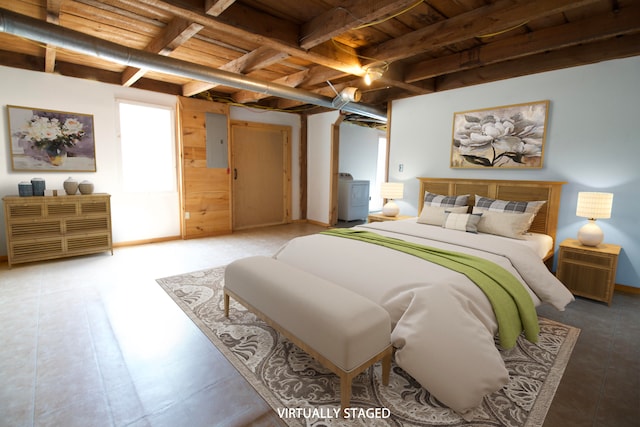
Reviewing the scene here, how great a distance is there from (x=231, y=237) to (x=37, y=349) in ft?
11.3

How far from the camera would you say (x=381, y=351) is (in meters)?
1.71

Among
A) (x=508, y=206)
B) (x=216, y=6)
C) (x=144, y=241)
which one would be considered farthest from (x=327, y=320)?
(x=144, y=241)

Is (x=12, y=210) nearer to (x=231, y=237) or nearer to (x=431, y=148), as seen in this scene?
(x=231, y=237)

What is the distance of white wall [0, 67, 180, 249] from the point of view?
3867mm

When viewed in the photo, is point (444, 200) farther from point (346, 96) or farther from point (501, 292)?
point (501, 292)

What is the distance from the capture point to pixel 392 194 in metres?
4.73

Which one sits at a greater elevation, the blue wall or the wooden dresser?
the blue wall

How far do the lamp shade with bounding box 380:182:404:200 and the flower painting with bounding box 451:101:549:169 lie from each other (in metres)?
0.79

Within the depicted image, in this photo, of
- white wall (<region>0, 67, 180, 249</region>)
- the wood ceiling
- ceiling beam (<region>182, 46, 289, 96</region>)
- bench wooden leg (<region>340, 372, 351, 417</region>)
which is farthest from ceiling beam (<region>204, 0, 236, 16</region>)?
white wall (<region>0, 67, 180, 249</region>)

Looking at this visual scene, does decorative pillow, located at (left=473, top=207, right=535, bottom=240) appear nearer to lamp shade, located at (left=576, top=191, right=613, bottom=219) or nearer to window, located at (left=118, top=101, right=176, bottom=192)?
lamp shade, located at (left=576, top=191, right=613, bottom=219)

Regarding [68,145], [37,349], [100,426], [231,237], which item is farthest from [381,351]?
[68,145]

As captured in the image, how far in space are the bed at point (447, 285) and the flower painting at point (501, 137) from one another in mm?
379

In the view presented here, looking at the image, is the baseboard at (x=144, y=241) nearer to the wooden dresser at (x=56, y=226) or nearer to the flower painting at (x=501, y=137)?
the wooden dresser at (x=56, y=226)

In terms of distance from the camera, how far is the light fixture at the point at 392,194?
15.4 ft
